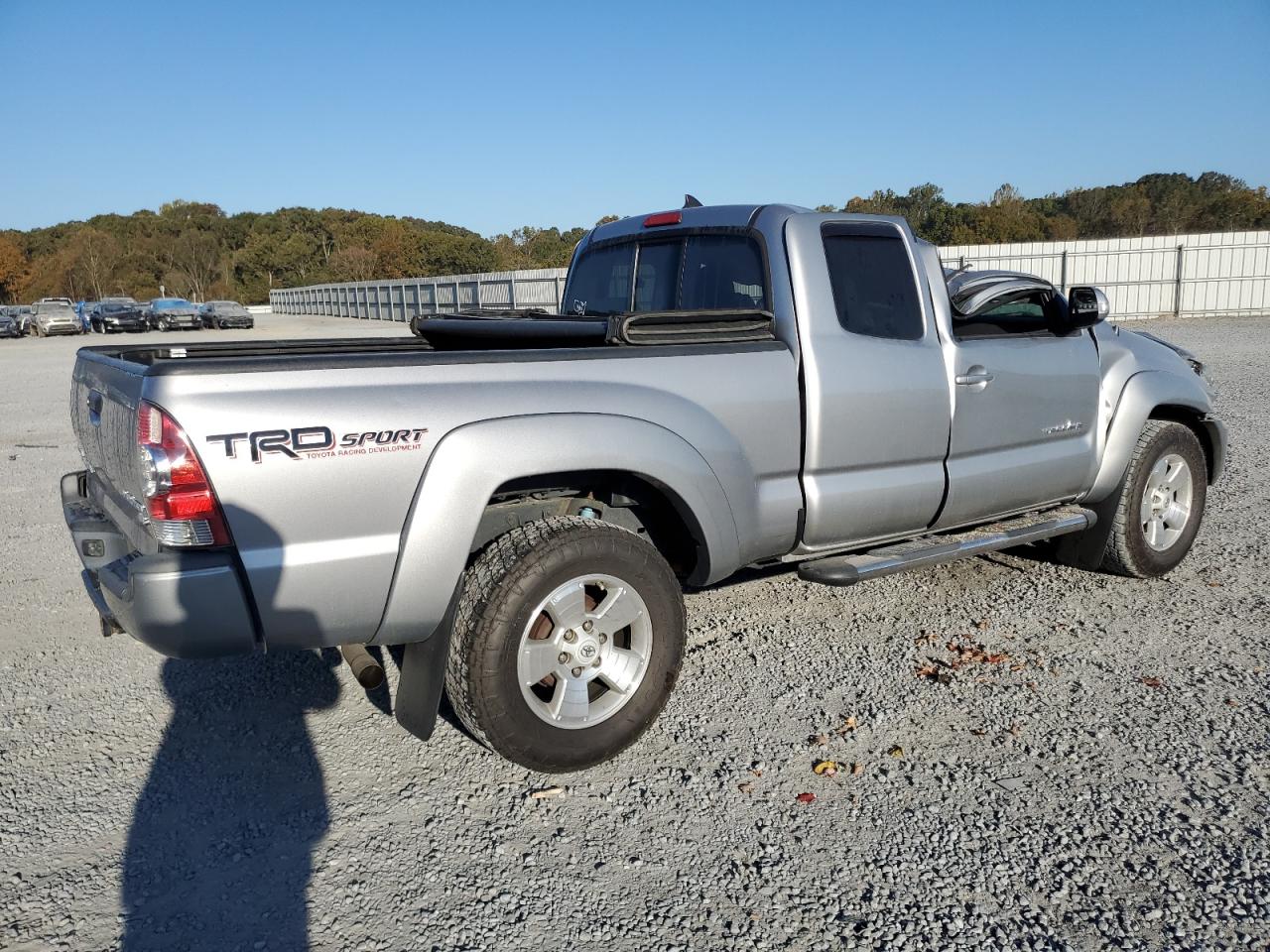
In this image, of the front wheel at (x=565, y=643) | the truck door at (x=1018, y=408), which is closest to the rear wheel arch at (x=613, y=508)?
the front wheel at (x=565, y=643)

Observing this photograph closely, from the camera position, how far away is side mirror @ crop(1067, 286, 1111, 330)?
185 inches

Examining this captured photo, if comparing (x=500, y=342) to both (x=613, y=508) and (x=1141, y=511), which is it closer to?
(x=613, y=508)

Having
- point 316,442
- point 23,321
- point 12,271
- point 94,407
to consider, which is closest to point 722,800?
point 316,442

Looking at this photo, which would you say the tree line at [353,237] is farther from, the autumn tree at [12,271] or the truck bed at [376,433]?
the truck bed at [376,433]

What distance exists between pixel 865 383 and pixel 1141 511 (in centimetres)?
227

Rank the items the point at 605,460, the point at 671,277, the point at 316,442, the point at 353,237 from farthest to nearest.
A: the point at 353,237
the point at 671,277
the point at 605,460
the point at 316,442

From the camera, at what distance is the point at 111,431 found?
10.8 feet

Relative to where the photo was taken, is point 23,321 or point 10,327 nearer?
point 10,327

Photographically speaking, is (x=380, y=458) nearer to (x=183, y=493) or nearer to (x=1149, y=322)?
(x=183, y=493)

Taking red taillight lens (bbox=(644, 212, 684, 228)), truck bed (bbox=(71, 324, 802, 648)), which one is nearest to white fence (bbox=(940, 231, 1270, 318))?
red taillight lens (bbox=(644, 212, 684, 228))

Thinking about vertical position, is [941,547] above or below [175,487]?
below

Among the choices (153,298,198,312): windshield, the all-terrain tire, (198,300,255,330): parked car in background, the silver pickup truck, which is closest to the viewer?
the silver pickup truck

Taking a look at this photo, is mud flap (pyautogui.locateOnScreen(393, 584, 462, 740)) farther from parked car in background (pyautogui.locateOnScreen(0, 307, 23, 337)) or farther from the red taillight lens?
parked car in background (pyautogui.locateOnScreen(0, 307, 23, 337))

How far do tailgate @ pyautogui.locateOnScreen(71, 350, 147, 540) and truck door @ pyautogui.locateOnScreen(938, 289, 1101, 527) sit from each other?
336 centimetres
